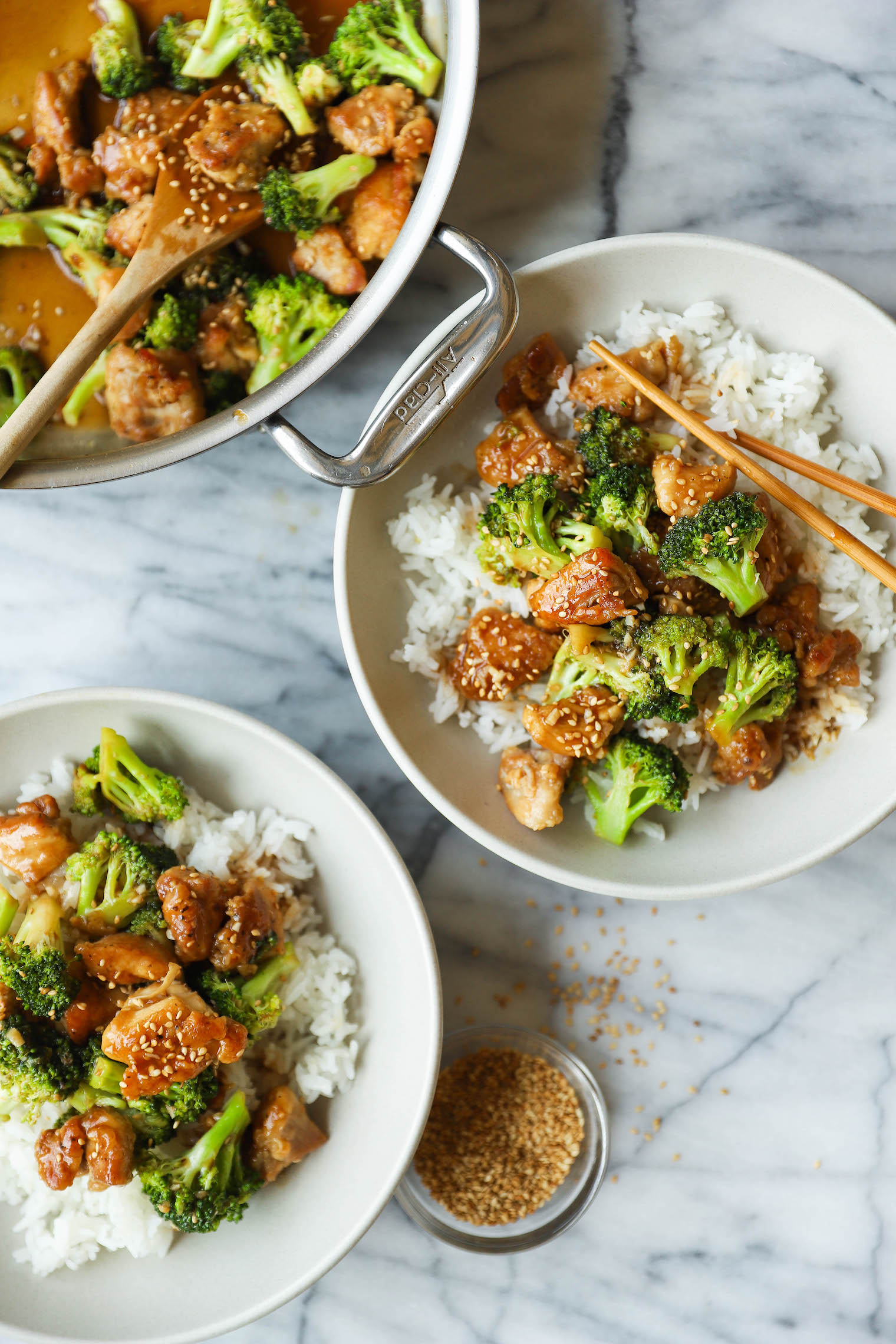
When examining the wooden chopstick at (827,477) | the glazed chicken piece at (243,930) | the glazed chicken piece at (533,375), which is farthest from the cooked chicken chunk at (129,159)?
the glazed chicken piece at (243,930)

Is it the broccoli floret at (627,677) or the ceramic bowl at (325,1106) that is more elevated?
the broccoli floret at (627,677)

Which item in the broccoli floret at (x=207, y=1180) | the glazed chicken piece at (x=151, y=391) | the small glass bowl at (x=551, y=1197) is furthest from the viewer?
the small glass bowl at (x=551, y=1197)

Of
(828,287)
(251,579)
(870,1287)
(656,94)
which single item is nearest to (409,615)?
(251,579)

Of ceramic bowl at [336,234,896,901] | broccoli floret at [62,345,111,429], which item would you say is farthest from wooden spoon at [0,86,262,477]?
ceramic bowl at [336,234,896,901]

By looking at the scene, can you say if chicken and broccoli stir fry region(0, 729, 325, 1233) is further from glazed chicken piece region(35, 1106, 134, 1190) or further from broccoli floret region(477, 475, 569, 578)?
broccoli floret region(477, 475, 569, 578)

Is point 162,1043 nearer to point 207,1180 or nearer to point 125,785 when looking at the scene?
point 207,1180

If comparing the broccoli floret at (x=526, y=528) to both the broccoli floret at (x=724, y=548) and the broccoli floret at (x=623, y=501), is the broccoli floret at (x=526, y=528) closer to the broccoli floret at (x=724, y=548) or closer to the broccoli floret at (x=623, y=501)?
the broccoli floret at (x=623, y=501)

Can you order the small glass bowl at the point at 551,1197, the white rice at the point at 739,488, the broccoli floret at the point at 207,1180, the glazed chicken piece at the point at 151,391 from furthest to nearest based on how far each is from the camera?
the small glass bowl at the point at 551,1197, the white rice at the point at 739,488, the broccoli floret at the point at 207,1180, the glazed chicken piece at the point at 151,391

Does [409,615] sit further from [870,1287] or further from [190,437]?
[870,1287]
